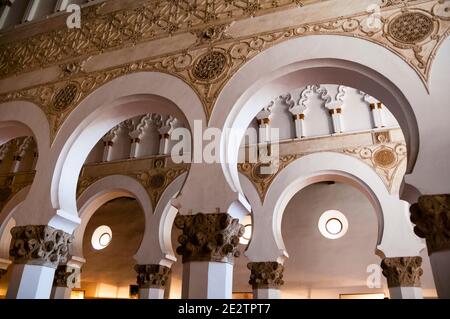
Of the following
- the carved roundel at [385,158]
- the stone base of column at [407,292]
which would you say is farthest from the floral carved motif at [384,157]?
the stone base of column at [407,292]

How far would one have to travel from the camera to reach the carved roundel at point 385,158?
6.16 meters

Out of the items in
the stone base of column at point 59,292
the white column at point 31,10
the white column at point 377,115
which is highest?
the white column at point 31,10

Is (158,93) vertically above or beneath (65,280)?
above

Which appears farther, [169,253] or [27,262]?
[169,253]

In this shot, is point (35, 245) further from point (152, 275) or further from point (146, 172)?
point (146, 172)

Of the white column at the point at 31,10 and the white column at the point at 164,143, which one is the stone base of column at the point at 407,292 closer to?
the white column at the point at 164,143

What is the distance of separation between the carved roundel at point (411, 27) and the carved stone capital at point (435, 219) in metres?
1.56

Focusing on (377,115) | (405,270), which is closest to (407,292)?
(405,270)

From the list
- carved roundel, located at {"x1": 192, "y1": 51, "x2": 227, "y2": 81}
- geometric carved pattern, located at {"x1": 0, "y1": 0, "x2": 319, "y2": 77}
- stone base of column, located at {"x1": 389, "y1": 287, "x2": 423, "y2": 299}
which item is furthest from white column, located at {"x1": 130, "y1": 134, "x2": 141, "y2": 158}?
stone base of column, located at {"x1": 389, "y1": 287, "x2": 423, "y2": 299}

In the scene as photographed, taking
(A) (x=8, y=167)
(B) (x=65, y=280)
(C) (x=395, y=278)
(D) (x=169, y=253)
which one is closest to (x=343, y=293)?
(C) (x=395, y=278)

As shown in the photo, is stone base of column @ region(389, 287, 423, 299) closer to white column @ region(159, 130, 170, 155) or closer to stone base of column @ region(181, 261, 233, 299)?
stone base of column @ region(181, 261, 233, 299)
